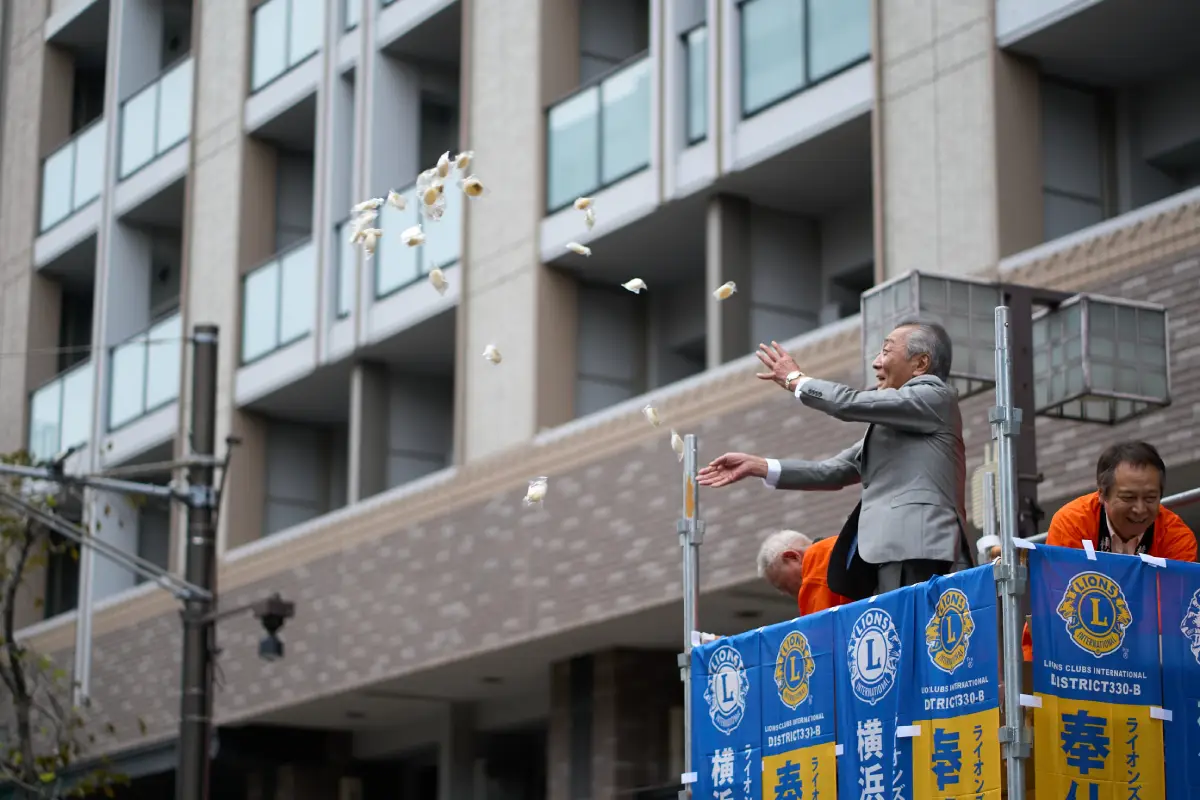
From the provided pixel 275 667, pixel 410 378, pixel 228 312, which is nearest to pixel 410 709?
pixel 275 667

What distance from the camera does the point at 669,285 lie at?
24.1 meters

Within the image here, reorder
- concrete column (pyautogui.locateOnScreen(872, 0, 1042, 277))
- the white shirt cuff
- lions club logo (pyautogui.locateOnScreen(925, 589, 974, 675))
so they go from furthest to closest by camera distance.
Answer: concrete column (pyautogui.locateOnScreen(872, 0, 1042, 277)), the white shirt cuff, lions club logo (pyautogui.locateOnScreen(925, 589, 974, 675))

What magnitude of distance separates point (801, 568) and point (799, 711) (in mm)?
1254

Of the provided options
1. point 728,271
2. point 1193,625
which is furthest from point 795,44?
point 1193,625

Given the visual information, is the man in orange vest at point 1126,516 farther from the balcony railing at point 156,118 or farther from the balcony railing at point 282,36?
the balcony railing at point 156,118

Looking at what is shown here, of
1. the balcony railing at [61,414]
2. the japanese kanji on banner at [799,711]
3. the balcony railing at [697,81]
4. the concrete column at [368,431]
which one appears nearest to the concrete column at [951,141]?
the balcony railing at [697,81]

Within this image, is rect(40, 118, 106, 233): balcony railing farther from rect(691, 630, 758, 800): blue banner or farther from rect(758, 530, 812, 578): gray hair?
rect(691, 630, 758, 800): blue banner

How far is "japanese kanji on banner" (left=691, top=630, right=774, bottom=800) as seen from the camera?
10.1 m

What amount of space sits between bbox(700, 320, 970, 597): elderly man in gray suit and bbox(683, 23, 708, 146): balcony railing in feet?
40.2

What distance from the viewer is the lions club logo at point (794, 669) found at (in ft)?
32.2

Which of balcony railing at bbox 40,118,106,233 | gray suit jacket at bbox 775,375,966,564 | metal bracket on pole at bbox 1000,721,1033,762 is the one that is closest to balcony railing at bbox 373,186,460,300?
balcony railing at bbox 40,118,106,233

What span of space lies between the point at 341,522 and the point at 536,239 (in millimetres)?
4362

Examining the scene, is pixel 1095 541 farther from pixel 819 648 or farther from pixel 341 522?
pixel 341 522

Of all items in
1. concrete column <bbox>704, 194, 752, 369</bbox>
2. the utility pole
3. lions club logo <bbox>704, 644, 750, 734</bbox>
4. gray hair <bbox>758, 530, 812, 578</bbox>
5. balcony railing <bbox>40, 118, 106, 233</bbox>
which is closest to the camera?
lions club logo <bbox>704, 644, 750, 734</bbox>
